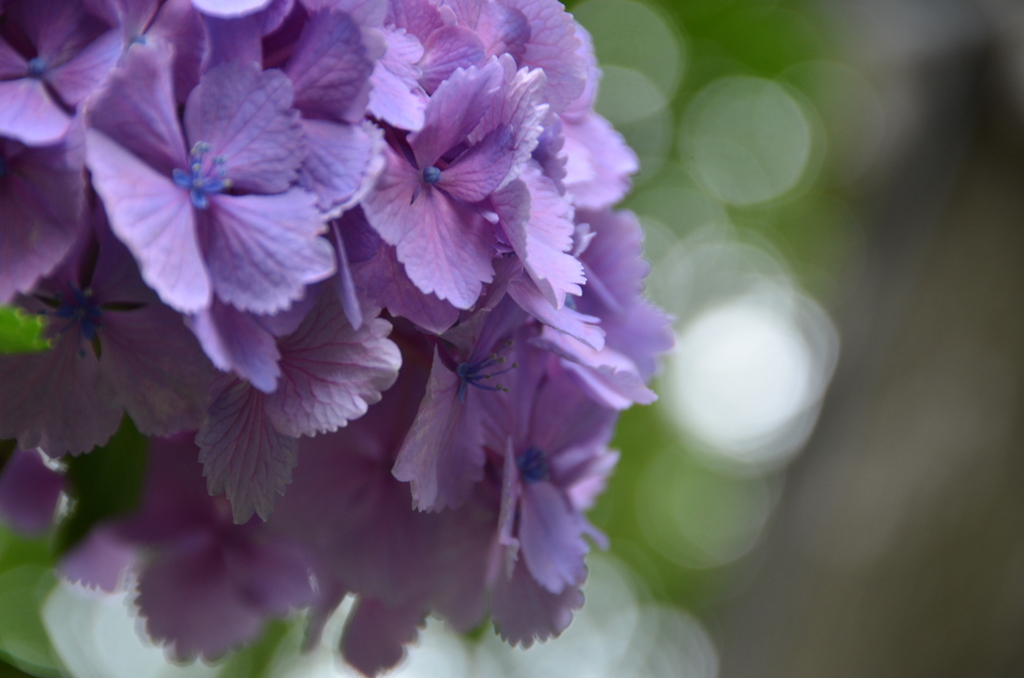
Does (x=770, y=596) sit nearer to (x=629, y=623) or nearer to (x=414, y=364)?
(x=414, y=364)

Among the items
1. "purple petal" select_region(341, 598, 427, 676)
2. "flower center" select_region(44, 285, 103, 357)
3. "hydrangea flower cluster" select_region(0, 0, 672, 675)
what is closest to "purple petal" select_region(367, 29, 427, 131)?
"hydrangea flower cluster" select_region(0, 0, 672, 675)

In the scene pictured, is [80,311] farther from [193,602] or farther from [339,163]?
[193,602]

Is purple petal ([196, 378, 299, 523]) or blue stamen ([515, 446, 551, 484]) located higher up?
purple petal ([196, 378, 299, 523])

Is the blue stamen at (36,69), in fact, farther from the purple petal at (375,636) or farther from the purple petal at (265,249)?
the purple petal at (375,636)

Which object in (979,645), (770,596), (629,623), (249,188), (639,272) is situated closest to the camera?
(249,188)

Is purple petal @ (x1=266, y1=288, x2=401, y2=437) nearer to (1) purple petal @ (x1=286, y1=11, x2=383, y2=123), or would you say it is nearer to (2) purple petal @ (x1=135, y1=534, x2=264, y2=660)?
(1) purple petal @ (x1=286, y1=11, x2=383, y2=123)

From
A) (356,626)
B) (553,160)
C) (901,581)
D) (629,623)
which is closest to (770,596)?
(901,581)

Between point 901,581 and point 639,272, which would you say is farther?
point 901,581
